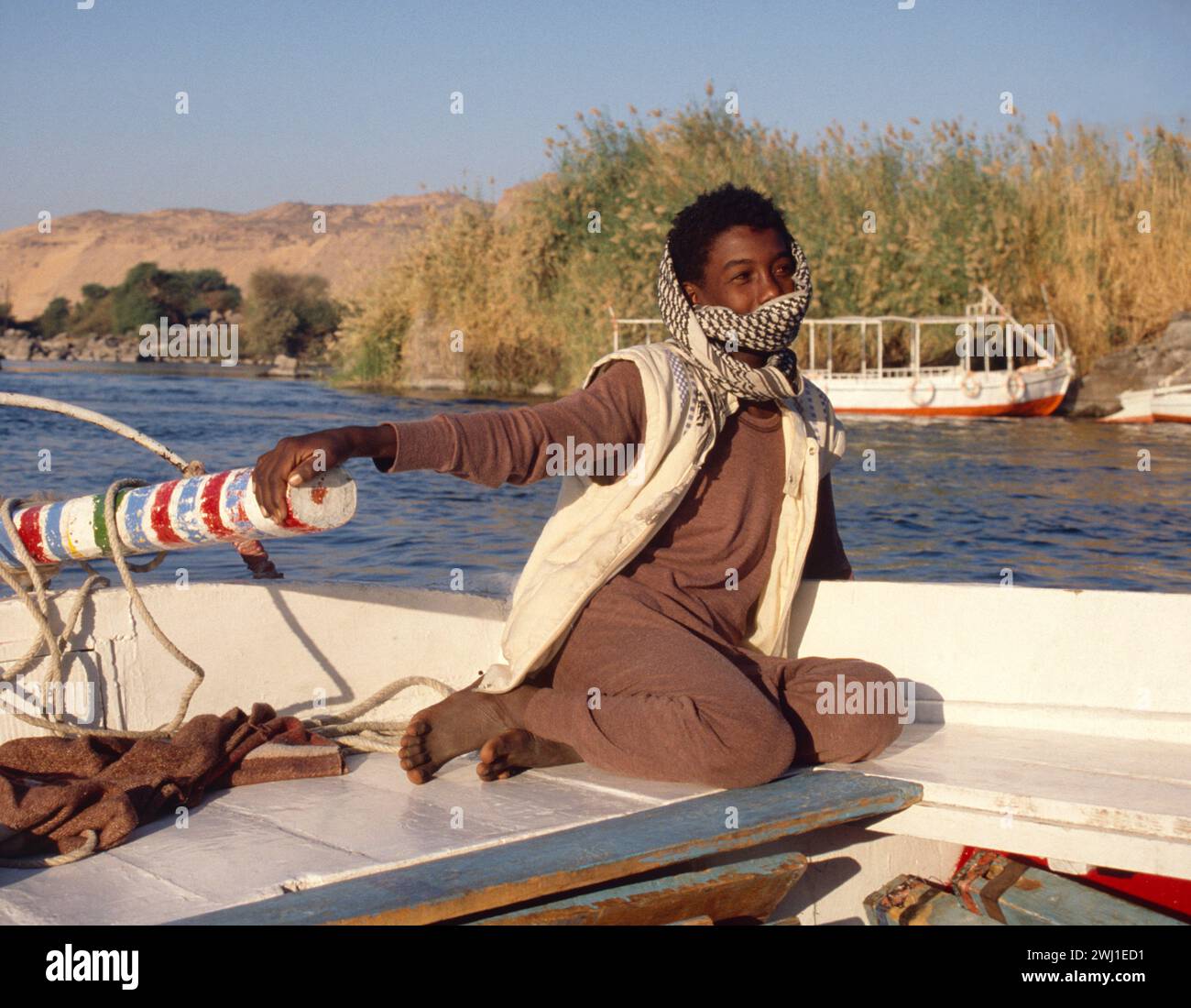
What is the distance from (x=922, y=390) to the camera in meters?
21.0

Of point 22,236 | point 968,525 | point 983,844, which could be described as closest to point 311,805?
point 983,844

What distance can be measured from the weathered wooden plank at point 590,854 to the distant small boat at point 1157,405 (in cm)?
1802

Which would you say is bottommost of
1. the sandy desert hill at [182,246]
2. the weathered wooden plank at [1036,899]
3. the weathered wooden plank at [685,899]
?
the weathered wooden plank at [1036,899]

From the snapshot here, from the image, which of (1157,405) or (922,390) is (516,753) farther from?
(922,390)

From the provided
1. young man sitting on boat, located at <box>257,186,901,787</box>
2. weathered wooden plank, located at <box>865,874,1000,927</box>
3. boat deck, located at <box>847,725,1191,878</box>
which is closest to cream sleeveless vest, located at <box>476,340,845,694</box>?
young man sitting on boat, located at <box>257,186,901,787</box>

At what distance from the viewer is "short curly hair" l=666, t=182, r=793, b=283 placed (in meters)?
3.11

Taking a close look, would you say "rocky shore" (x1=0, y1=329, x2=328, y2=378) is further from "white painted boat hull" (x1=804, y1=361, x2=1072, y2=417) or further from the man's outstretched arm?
the man's outstretched arm

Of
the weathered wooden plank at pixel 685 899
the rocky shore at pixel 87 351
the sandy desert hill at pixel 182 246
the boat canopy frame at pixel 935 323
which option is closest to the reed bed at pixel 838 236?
the boat canopy frame at pixel 935 323

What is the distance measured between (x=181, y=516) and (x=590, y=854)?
1093 millimetres

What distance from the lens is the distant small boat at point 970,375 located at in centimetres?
2020

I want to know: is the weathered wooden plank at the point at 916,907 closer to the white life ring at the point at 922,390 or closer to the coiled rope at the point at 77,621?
the coiled rope at the point at 77,621

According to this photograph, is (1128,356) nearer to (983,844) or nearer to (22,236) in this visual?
(983,844)

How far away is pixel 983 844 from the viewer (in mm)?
2600

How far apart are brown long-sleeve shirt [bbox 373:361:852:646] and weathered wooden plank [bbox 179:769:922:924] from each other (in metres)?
0.49
